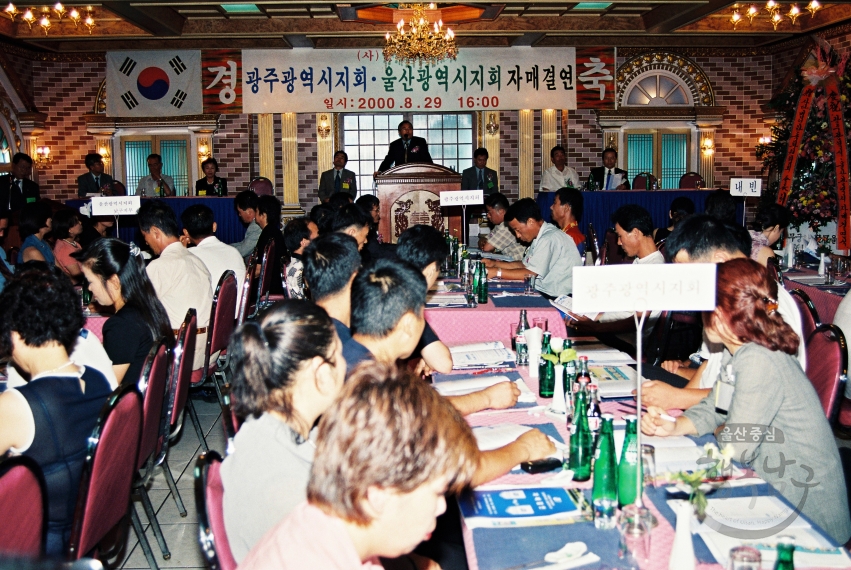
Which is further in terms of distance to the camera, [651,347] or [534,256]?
[534,256]

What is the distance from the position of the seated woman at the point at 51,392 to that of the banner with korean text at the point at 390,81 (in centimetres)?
909

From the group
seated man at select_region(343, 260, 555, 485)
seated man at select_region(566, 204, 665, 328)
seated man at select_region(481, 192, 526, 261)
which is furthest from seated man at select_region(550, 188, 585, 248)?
seated man at select_region(343, 260, 555, 485)

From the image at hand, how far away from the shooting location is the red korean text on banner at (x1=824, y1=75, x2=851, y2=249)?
7.93 meters

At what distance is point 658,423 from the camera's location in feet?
7.16

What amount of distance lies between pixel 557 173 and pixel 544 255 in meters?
6.29

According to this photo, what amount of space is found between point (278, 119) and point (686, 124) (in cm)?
627

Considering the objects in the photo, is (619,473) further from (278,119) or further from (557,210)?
(278,119)

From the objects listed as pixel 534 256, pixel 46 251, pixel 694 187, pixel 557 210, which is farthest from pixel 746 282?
pixel 694 187

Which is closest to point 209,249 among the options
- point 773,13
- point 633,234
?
point 633,234

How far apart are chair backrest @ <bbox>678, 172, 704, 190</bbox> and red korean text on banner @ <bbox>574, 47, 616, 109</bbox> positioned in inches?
61.3

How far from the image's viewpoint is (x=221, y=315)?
4082mm

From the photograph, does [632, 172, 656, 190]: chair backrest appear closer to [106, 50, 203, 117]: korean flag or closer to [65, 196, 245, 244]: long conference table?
[65, 196, 245, 244]: long conference table

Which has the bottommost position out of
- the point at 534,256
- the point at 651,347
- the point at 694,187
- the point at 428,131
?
the point at 651,347

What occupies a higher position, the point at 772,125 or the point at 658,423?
the point at 772,125
